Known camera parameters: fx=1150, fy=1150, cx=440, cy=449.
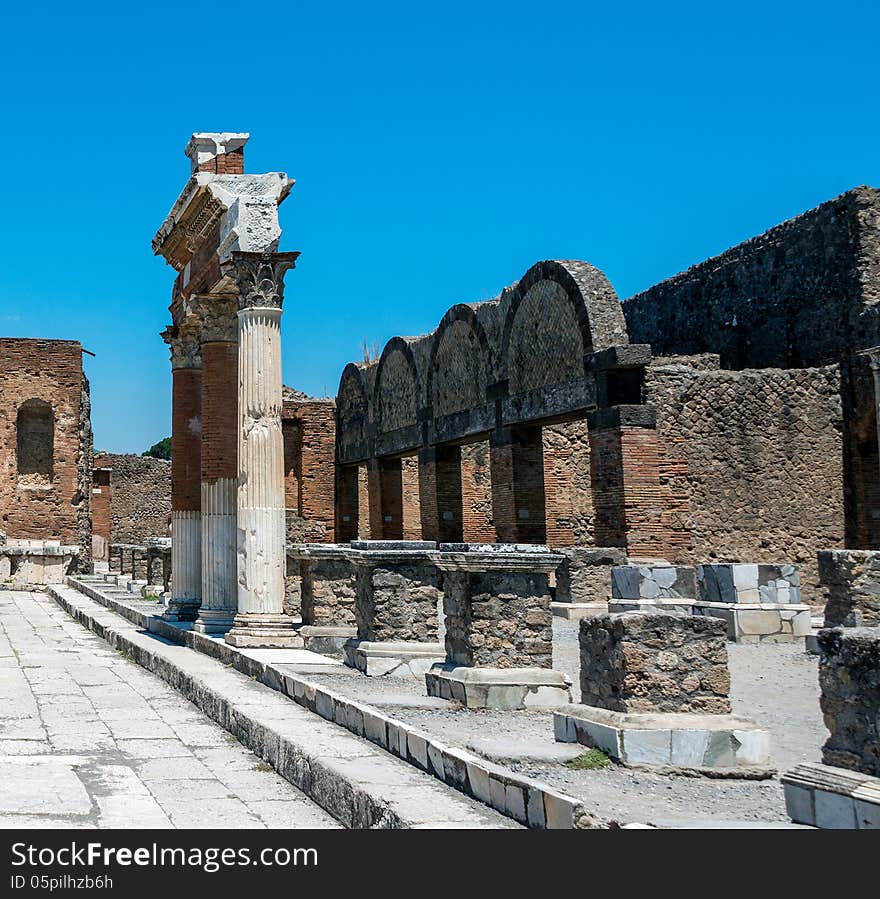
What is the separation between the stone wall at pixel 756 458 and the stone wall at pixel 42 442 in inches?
598

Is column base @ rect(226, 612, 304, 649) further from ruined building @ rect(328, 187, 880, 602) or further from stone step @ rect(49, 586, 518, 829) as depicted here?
ruined building @ rect(328, 187, 880, 602)

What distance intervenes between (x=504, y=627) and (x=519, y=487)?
1048cm

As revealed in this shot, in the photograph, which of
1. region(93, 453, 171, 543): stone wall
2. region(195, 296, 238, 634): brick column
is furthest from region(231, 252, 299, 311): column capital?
region(93, 453, 171, 543): stone wall

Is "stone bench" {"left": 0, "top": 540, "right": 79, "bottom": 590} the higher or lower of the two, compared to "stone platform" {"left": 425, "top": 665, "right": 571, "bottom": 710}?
higher

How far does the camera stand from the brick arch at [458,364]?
64.5 feet

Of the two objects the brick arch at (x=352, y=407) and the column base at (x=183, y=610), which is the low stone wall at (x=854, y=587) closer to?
the column base at (x=183, y=610)

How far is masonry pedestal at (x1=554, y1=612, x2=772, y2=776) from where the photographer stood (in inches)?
207

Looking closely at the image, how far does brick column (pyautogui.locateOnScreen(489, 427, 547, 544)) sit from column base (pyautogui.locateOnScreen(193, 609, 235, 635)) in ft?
21.8

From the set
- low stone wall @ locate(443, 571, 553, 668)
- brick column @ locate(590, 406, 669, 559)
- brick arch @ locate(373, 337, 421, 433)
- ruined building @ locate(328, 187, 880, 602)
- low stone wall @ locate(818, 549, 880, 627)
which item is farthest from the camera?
brick arch @ locate(373, 337, 421, 433)

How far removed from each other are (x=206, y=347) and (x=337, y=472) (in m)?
15.0

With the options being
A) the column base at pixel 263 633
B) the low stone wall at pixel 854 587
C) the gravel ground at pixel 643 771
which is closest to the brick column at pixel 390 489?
the column base at pixel 263 633
